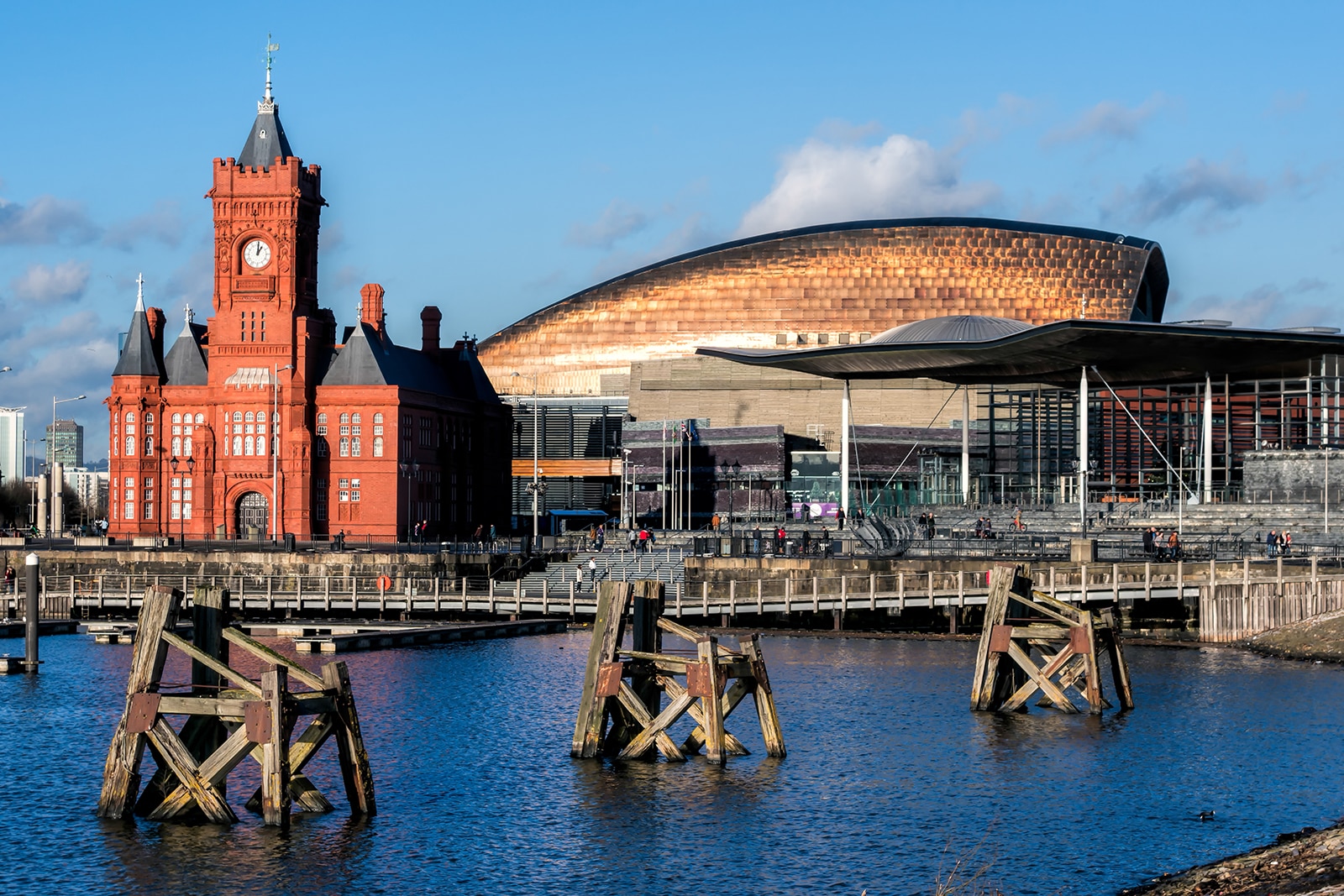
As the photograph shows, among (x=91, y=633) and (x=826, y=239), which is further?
(x=826, y=239)

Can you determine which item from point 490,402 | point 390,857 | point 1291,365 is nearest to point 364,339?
point 490,402

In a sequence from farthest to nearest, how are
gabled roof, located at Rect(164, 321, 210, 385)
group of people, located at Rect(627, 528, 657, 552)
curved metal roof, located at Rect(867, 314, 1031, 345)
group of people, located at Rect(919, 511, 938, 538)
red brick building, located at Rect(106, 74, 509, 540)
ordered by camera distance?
gabled roof, located at Rect(164, 321, 210, 385) → red brick building, located at Rect(106, 74, 509, 540) → curved metal roof, located at Rect(867, 314, 1031, 345) → group of people, located at Rect(627, 528, 657, 552) → group of people, located at Rect(919, 511, 938, 538)

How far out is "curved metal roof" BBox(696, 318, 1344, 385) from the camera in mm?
87938

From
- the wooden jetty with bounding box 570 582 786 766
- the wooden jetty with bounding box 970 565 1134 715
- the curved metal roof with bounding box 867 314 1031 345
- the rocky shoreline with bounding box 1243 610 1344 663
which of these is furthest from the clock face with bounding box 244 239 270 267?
the wooden jetty with bounding box 570 582 786 766

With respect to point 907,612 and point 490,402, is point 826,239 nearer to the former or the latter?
point 490,402

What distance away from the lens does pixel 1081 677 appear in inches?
1670

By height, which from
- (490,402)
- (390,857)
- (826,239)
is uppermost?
(826,239)

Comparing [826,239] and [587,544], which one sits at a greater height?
[826,239]

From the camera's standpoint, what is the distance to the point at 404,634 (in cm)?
5916

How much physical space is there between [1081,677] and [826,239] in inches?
4573

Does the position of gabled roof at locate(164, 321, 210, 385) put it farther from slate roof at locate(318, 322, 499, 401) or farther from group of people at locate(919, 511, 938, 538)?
group of people at locate(919, 511, 938, 538)

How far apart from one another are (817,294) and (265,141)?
61058mm

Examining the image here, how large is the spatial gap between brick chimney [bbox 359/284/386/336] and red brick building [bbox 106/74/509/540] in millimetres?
5722

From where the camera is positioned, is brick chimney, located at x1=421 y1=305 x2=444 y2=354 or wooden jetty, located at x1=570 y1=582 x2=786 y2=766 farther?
brick chimney, located at x1=421 y1=305 x2=444 y2=354
